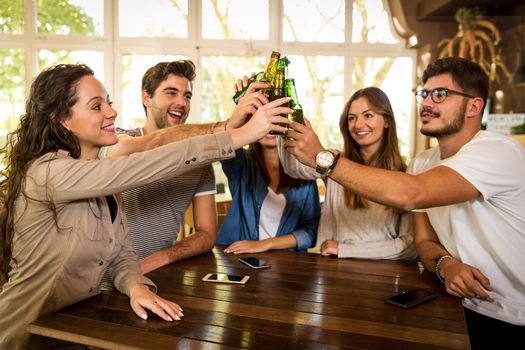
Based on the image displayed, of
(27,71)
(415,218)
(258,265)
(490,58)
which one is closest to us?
(258,265)

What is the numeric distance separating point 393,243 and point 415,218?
13cm

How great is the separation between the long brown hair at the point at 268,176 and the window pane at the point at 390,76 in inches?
177

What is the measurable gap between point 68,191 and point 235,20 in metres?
5.52

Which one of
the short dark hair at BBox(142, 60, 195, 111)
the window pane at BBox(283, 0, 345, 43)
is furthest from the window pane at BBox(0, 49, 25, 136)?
the short dark hair at BBox(142, 60, 195, 111)

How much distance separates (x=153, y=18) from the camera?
20.3ft

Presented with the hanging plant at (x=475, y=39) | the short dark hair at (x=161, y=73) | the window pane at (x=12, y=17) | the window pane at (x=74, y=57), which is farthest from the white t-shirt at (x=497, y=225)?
the window pane at (x=12, y=17)

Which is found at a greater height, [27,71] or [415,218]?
[27,71]

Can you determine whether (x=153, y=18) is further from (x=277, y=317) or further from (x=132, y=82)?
(x=277, y=317)

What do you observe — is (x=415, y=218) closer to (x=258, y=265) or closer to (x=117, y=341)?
(x=258, y=265)

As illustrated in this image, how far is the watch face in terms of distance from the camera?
147 cm

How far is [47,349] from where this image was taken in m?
1.22

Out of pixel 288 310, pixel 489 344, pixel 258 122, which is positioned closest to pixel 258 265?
pixel 288 310

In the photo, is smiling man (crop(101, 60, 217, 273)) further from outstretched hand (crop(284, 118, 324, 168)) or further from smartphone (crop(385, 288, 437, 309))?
smartphone (crop(385, 288, 437, 309))

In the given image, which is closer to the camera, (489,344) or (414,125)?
(489,344)
